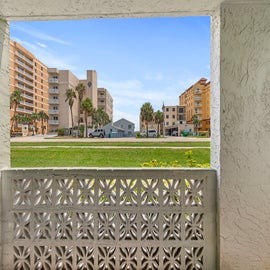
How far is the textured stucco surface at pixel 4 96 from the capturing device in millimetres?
1915

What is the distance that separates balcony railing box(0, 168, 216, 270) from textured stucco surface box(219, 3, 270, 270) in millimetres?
167

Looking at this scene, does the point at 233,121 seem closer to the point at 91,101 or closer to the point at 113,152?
the point at 91,101

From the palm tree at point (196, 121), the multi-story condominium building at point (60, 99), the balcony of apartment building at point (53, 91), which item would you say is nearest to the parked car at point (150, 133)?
the palm tree at point (196, 121)

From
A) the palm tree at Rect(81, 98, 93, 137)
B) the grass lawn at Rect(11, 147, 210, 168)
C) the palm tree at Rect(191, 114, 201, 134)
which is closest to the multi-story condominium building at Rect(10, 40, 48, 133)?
the grass lawn at Rect(11, 147, 210, 168)

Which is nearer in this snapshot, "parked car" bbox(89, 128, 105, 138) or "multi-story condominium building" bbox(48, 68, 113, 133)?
"multi-story condominium building" bbox(48, 68, 113, 133)

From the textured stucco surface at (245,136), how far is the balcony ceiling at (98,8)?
245 mm

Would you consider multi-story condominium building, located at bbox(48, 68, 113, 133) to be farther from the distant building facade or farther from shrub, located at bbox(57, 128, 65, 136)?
the distant building facade

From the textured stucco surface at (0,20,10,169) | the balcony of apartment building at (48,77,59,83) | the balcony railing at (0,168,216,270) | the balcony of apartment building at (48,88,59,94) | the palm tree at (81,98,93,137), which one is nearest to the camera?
the balcony railing at (0,168,216,270)

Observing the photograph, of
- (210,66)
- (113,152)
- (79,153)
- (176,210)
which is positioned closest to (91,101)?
(79,153)

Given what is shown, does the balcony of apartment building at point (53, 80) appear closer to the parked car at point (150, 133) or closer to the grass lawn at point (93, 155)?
the grass lawn at point (93, 155)

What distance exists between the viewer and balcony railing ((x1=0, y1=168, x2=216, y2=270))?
1.80m

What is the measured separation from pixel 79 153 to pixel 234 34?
3.26 m

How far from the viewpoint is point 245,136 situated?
1.68 m

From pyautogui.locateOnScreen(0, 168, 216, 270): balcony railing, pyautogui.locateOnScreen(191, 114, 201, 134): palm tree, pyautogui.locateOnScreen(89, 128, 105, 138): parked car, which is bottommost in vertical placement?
pyautogui.locateOnScreen(0, 168, 216, 270): balcony railing
